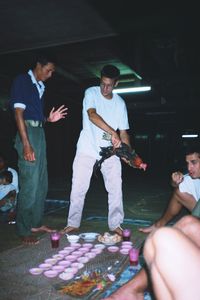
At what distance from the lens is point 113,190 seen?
427 centimetres

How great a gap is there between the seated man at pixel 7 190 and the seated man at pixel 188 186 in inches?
111

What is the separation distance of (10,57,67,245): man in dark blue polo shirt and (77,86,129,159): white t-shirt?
630mm

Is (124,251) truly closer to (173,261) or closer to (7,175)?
(173,261)

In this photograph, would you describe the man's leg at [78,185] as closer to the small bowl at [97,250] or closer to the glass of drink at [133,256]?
the small bowl at [97,250]

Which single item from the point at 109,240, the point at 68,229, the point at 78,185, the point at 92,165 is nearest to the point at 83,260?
the point at 109,240

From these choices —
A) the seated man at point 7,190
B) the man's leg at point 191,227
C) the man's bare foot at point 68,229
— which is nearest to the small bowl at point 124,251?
the man's bare foot at point 68,229

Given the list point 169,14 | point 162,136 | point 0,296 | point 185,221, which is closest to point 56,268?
point 0,296

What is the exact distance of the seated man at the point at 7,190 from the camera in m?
5.36

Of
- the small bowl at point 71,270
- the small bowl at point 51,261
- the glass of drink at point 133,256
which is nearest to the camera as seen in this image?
the small bowl at point 71,270

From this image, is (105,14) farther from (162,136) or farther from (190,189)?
(162,136)

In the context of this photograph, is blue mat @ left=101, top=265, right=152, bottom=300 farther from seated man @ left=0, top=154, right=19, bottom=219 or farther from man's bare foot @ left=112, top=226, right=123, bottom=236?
seated man @ left=0, top=154, right=19, bottom=219

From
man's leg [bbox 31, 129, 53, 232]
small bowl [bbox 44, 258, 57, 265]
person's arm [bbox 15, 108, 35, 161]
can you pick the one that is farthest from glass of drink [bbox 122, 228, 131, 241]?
person's arm [bbox 15, 108, 35, 161]

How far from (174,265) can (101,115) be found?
10.2 feet

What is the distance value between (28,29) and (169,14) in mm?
2431
